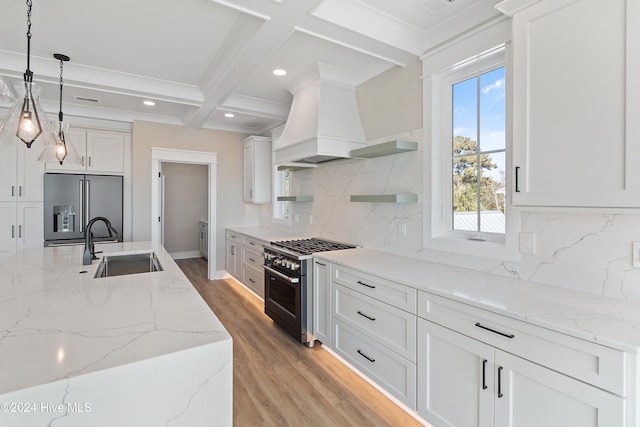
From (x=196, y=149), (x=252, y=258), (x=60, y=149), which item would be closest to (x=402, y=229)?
(x=252, y=258)

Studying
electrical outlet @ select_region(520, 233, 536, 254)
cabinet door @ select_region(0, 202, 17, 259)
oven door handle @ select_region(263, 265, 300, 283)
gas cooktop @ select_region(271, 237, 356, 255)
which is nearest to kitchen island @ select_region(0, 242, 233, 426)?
oven door handle @ select_region(263, 265, 300, 283)

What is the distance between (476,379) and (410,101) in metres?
2.02

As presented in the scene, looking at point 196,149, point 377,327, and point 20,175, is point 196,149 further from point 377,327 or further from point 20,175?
point 377,327

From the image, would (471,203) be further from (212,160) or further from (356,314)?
(212,160)

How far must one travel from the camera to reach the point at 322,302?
2670 millimetres

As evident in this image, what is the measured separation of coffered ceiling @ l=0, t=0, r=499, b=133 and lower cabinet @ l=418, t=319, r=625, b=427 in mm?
1956

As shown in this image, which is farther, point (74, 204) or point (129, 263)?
point (74, 204)

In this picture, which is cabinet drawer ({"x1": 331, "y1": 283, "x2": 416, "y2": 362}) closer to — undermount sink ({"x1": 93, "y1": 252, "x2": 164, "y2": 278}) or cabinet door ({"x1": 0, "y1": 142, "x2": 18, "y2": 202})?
undermount sink ({"x1": 93, "y1": 252, "x2": 164, "y2": 278})

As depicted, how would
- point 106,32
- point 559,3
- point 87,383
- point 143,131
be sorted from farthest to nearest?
1. point 143,131
2. point 106,32
3. point 559,3
4. point 87,383

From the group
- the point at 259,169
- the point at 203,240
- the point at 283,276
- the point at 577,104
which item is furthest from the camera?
the point at 203,240

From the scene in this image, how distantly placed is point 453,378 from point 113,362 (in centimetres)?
150

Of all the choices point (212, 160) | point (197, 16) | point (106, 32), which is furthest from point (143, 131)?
point (197, 16)

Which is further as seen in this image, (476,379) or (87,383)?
(476,379)

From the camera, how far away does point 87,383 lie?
790 mm
